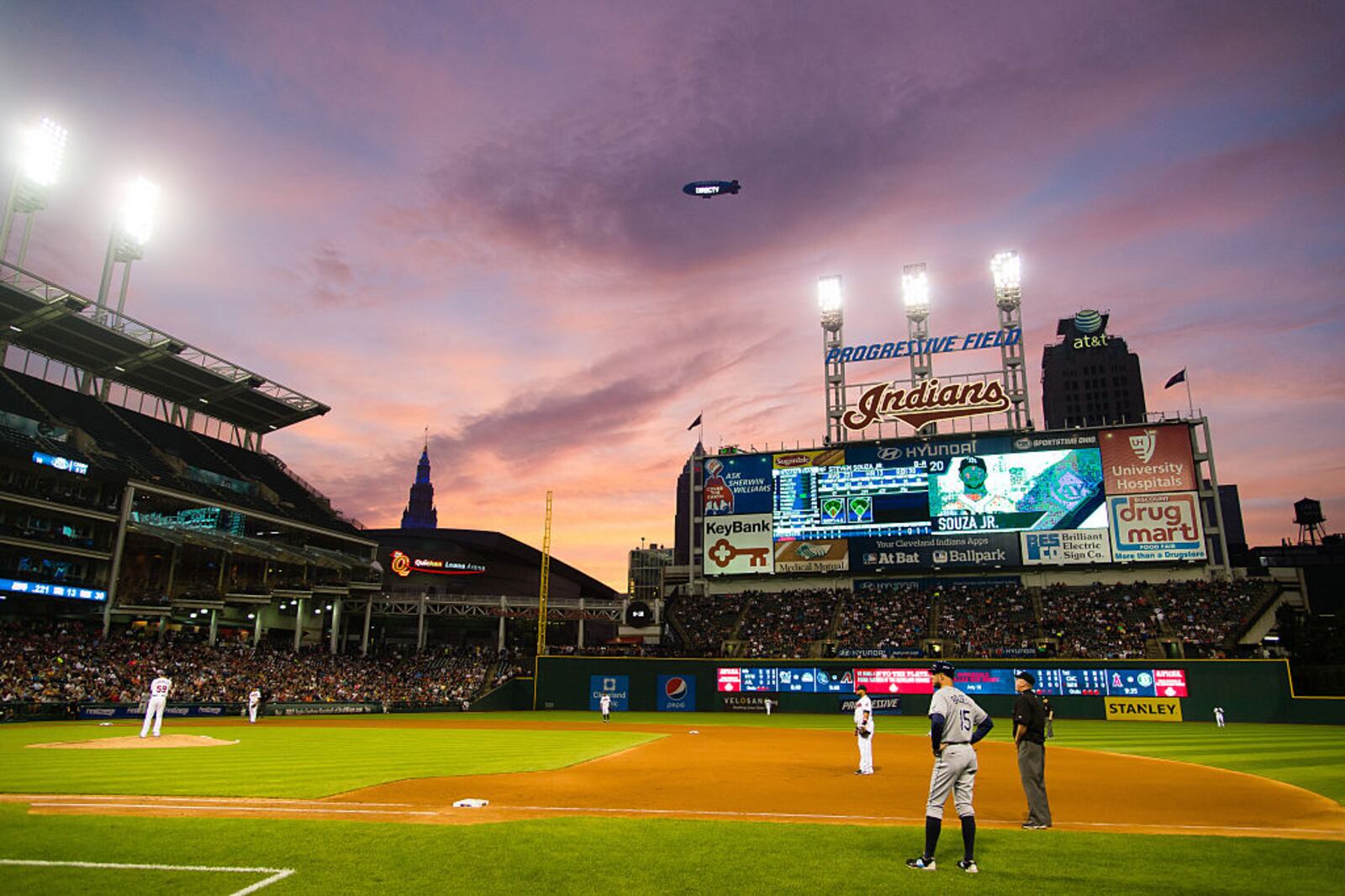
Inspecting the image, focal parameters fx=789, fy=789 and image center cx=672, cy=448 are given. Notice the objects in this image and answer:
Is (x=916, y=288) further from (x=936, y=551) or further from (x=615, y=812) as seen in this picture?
(x=615, y=812)

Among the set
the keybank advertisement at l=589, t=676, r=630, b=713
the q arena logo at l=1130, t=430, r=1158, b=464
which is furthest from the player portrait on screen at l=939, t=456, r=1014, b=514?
the keybank advertisement at l=589, t=676, r=630, b=713

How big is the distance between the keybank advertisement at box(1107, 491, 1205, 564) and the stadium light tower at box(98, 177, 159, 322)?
64651mm

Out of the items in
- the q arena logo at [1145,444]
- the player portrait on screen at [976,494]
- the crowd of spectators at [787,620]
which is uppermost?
the q arena logo at [1145,444]

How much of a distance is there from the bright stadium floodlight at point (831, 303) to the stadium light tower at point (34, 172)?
49.7 metres

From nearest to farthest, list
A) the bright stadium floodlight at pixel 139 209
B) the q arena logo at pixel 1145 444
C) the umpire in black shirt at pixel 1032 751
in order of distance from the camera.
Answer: the umpire in black shirt at pixel 1032 751
the q arena logo at pixel 1145 444
the bright stadium floodlight at pixel 139 209

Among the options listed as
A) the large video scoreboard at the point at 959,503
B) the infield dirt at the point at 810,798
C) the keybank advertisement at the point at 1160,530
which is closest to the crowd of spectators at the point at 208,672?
the large video scoreboard at the point at 959,503

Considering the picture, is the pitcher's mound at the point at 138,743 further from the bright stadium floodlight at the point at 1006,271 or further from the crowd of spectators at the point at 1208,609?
the bright stadium floodlight at the point at 1006,271

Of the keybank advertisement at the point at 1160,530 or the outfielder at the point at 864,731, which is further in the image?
the keybank advertisement at the point at 1160,530

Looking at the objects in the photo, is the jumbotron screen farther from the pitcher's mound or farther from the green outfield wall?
the pitcher's mound

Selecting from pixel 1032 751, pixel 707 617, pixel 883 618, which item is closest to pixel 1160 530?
pixel 883 618

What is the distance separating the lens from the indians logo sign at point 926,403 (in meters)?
51.4

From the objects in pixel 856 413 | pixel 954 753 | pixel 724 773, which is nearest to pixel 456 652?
pixel 856 413

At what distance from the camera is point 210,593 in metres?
48.9

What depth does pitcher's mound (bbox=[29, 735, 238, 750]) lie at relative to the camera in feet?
65.5
